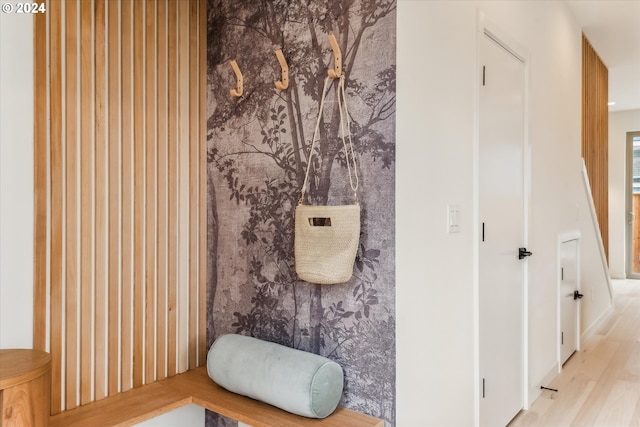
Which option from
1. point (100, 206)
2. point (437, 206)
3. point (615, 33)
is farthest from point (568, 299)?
point (100, 206)

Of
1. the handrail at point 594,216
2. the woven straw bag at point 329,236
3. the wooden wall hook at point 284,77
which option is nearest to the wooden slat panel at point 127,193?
the wooden wall hook at point 284,77

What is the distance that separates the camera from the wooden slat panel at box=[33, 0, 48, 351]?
1.58 meters

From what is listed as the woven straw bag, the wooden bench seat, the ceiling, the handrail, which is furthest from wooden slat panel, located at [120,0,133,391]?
the handrail

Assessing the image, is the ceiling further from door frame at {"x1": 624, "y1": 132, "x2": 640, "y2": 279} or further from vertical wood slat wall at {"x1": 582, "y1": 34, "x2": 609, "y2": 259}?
door frame at {"x1": 624, "y1": 132, "x2": 640, "y2": 279}

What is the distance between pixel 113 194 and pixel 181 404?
87 centimetres

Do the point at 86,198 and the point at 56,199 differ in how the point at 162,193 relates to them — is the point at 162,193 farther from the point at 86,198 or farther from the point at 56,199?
the point at 56,199

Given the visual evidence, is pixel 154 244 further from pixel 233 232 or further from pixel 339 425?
pixel 339 425

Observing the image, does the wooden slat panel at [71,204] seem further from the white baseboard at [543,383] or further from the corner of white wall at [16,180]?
the white baseboard at [543,383]

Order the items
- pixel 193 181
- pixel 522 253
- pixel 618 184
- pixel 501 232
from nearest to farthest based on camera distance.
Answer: pixel 193 181, pixel 501 232, pixel 522 253, pixel 618 184

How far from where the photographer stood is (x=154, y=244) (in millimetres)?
1956

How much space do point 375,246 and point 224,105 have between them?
40.6 inches

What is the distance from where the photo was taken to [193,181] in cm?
212

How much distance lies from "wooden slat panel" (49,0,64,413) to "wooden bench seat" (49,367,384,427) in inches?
5.4

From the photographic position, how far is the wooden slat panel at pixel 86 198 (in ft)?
5.61
